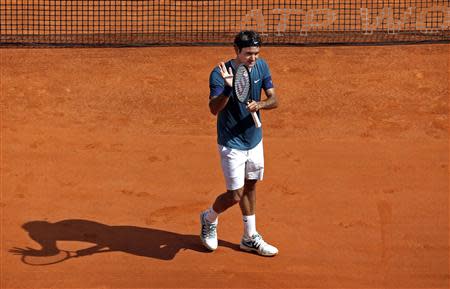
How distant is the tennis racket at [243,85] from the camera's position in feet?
26.3

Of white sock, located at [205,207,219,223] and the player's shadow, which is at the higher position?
white sock, located at [205,207,219,223]

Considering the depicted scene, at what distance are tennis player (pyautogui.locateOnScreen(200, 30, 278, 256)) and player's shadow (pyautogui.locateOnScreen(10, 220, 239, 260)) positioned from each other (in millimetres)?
476

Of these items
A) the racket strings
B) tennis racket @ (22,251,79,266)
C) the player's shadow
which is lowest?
tennis racket @ (22,251,79,266)

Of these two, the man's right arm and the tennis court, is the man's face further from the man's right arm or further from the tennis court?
the tennis court

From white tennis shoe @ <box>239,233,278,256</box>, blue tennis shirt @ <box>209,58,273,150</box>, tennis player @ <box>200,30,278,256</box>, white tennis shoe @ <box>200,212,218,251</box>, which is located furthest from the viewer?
white tennis shoe @ <box>200,212,218,251</box>

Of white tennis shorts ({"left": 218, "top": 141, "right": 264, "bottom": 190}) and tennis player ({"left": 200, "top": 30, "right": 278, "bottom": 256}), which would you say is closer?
tennis player ({"left": 200, "top": 30, "right": 278, "bottom": 256})

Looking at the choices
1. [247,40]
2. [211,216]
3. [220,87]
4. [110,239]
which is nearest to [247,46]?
[247,40]

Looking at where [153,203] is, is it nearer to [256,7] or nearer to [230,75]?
[230,75]

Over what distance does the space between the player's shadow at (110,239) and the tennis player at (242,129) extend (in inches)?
18.7

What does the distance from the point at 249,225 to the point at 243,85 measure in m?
1.58

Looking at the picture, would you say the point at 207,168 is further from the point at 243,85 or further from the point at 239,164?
the point at 243,85

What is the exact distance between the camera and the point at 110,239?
9352 mm

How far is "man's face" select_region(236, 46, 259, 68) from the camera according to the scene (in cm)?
805

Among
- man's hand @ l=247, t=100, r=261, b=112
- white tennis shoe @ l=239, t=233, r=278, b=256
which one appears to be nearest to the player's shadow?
white tennis shoe @ l=239, t=233, r=278, b=256
